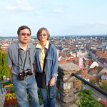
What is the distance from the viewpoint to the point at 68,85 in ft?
20.6

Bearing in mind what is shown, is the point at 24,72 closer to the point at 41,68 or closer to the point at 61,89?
the point at 41,68

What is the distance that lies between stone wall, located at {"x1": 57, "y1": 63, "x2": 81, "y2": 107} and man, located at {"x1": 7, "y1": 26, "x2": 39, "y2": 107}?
1306 mm

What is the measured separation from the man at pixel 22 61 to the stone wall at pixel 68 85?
1.31 meters

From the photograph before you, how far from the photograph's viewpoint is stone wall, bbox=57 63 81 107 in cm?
615

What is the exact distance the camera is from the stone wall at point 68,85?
615 centimetres

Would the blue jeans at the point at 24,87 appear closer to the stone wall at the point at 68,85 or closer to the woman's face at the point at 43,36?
the woman's face at the point at 43,36

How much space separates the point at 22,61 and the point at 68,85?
173cm

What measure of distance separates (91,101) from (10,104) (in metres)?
1.76

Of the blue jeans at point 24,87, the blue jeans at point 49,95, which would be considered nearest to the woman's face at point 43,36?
the blue jeans at point 24,87

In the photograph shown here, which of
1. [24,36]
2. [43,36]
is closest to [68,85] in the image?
[43,36]

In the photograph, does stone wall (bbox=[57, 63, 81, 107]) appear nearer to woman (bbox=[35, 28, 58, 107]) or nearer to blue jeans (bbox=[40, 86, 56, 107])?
blue jeans (bbox=[40, 86, 56, 107])

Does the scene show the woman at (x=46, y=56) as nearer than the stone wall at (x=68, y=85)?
Yes

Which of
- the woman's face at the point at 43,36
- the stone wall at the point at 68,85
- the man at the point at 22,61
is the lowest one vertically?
the stone wall at the point at 68,85

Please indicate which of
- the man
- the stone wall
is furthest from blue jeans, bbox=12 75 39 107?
the stone wall
